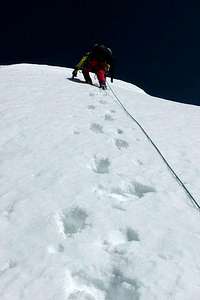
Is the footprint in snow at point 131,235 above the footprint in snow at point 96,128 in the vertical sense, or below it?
above

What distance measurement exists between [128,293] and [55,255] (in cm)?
69

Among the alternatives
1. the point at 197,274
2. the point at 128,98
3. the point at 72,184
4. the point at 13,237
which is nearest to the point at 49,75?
the point at 128,98

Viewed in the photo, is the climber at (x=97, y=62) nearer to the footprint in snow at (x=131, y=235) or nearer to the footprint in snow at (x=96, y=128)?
the footprint in snow at (x=96, y=128)

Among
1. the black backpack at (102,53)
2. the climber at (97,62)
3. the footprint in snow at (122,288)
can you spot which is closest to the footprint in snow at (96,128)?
the footprint in snow at (122,288)

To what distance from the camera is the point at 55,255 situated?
10.7ft

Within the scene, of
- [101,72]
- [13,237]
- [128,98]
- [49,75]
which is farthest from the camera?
[49,75]

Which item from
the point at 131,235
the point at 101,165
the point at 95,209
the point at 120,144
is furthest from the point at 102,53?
the point at 131,235

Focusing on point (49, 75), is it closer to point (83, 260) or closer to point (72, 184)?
point (72, 184)

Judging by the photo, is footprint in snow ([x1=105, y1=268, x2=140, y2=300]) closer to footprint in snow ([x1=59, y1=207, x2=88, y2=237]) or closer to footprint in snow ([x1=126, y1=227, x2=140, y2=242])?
footprint in snow ([x1=126, y1=227, x2=140, y2=242])

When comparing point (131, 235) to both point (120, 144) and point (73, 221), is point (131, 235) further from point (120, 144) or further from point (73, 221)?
point (120, 144)

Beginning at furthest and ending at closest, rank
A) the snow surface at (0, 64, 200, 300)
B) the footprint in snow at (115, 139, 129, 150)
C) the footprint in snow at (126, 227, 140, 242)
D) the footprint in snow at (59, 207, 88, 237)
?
the footprint in snow at (115, 139, 129, 150) < the footprint in snow at (59, 207, 88, 237) < the footprint in snow at (126, 227, 140, 242) < the snow surface at (0, 64, 200, 300)

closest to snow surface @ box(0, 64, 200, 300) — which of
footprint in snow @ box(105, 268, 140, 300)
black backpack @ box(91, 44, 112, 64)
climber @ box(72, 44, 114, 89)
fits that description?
footprint in snow @ box(105, 268, 140, 300)

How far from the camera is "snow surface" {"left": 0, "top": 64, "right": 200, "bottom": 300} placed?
297 cm

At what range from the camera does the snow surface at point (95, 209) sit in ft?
9.75
